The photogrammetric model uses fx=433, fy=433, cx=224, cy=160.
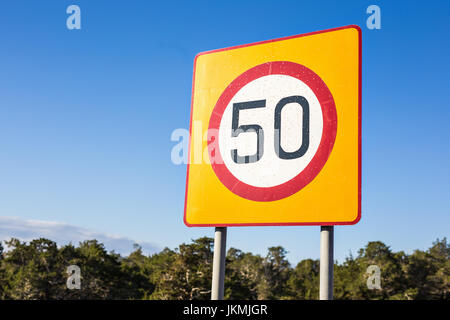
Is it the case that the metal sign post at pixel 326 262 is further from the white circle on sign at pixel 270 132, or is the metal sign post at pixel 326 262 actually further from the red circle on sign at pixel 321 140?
the white circle on sign at pixel 270 132

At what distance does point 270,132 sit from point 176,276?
142 ft

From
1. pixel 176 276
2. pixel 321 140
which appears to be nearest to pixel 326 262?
pixel 321 140

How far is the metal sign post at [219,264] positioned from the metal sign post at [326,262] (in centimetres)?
77

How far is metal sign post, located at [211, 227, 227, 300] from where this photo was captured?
10.5 feet

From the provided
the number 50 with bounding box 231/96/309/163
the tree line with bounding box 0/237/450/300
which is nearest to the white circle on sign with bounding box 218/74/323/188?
the number 50 with bounding box 231/96/309/163

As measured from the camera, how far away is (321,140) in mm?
3051

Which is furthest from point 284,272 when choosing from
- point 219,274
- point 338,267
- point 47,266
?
point 219,274

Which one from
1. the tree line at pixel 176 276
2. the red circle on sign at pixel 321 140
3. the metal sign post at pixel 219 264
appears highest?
the red circle on sign at pixel 321 140

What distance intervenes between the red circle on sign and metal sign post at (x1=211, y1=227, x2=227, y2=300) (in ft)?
1.19

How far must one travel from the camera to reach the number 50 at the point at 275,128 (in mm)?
3100

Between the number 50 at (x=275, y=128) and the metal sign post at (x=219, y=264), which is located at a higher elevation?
the number 50 at (x=275, y=128)

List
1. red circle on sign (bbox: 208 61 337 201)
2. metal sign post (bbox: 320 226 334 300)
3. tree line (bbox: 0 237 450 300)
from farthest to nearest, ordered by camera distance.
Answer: tree line (bbox: 0 237 450 300) < red circle on sign (bbox: 208 61 337 201) < metal sign post (bbox: 320 226 334 300)

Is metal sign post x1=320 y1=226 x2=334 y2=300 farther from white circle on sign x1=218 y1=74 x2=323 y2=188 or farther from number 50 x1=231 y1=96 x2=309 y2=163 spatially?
number 50 x1=231 y1=96 x2=309 y2=163

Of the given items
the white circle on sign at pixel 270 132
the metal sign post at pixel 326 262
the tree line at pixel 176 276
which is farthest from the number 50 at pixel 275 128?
the tree line at pixel 176 276
